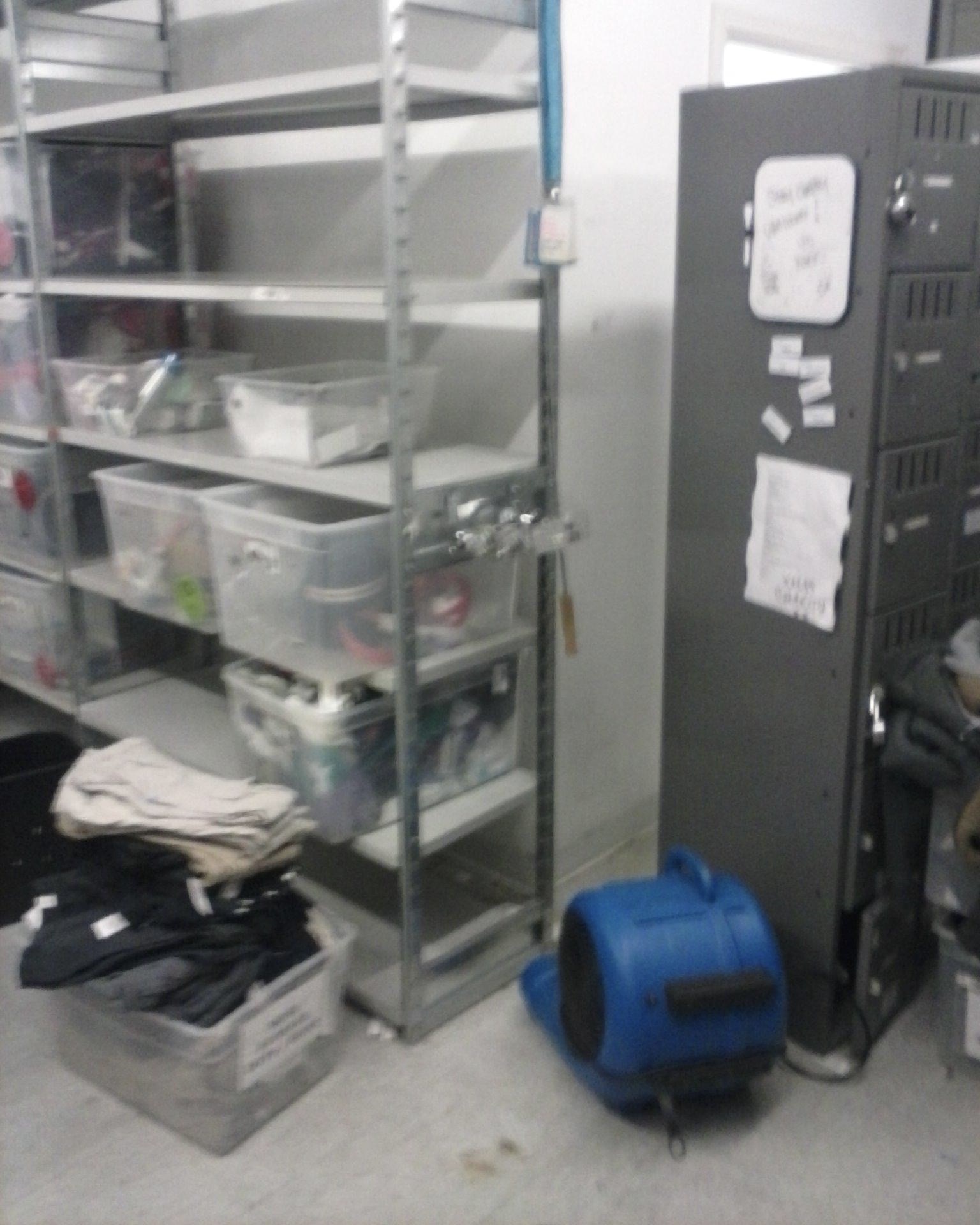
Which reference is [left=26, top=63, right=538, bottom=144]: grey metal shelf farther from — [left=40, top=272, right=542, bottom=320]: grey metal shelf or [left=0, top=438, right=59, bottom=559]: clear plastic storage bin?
[left=0, top=438, right=59, bottom=559]: clear plastic storage bin

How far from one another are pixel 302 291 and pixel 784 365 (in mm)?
838

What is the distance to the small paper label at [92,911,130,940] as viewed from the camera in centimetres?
202

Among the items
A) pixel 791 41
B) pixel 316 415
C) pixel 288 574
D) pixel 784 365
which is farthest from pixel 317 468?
pixel 791 41

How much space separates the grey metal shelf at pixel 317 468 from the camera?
2064 millimetres

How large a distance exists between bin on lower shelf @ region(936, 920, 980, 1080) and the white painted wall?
3.12 ft

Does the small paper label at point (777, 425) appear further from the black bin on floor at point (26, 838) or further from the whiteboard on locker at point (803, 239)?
the black bin on floor at point (26, 838)

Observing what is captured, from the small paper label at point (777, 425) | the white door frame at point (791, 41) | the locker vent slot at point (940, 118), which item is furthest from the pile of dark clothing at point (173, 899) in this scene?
the white door frame at point (791, 41)

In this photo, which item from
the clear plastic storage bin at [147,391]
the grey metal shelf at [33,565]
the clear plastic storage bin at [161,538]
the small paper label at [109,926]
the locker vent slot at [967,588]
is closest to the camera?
the small paper label at [109,926]

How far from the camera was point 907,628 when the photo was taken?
6.92 ft

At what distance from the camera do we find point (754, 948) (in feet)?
6.50

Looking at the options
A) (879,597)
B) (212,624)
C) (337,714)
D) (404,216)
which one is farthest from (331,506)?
(879,597)

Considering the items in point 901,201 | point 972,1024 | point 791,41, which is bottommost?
point 972,1024

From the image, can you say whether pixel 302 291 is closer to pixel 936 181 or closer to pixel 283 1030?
pixel 936 181

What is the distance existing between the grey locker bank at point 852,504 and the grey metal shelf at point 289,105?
1.24 feet
